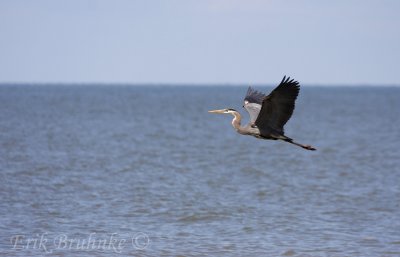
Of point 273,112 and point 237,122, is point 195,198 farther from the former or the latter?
point 273,112

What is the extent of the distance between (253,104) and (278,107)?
123cm

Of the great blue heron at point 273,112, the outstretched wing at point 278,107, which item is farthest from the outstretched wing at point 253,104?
the outstretched wing at point 278,107

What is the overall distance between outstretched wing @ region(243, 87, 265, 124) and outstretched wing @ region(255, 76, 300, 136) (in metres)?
0.38

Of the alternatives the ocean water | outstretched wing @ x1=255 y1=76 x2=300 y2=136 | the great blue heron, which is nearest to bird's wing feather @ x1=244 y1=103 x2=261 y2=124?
the great blue heron

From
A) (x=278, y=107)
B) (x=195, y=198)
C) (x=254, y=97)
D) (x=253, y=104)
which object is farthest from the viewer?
(x=195, y=198)

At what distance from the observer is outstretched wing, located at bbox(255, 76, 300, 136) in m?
10.9

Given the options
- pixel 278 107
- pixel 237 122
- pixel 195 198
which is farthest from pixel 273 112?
pixel 195 198

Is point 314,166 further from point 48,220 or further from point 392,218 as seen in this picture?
point 48,220

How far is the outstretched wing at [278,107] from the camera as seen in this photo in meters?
10.9

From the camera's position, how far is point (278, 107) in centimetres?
1138

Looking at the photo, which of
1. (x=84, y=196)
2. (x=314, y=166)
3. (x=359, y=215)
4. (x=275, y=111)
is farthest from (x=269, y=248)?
(x=314, y=166)

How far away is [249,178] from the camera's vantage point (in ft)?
68.6

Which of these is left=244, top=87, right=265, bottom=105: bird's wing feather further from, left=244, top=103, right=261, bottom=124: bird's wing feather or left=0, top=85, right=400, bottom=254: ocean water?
left=0, top=85, right=400, bottom=254: ocean water

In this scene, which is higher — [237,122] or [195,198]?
[237,122]
